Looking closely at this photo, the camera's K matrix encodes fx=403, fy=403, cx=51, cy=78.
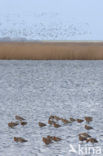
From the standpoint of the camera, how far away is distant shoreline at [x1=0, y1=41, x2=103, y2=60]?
7941mm

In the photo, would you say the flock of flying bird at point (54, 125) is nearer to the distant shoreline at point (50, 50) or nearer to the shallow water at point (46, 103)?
the shallow water at point (46, 103)

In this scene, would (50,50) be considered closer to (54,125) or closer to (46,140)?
(54,125)

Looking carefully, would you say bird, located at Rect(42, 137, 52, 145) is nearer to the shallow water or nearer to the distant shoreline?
the shallow water

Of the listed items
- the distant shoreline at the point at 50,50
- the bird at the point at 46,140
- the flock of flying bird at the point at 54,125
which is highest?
the bird at the point at 46,140

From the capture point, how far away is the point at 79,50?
798 cm

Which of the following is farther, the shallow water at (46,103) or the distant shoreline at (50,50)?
the distant shoreline at (50,50)

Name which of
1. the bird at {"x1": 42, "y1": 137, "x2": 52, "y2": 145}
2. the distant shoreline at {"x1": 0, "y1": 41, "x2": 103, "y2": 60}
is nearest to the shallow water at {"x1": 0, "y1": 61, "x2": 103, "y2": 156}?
the bird at {"x1": 42, "y1": 137, "x2": 52, "y2": 145}

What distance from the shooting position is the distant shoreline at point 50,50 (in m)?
7.94

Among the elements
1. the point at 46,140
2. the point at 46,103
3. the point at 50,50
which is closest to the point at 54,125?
the point at 46,140

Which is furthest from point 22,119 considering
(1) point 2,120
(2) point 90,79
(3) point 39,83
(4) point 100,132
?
(2) point 90,79

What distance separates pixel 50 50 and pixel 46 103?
465cm

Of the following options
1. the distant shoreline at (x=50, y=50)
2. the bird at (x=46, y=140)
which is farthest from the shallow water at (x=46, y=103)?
the distant shoreline at (x=50, y=50)

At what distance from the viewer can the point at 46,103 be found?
341cm

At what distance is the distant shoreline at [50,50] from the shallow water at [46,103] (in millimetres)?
1521
